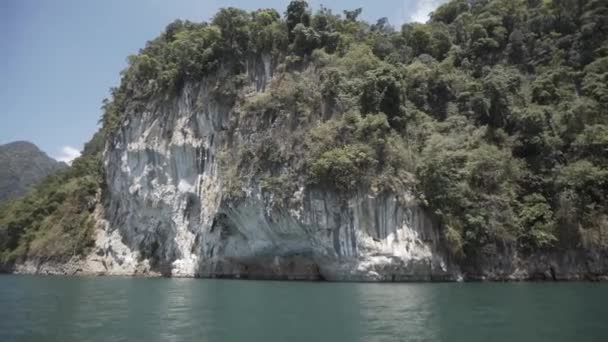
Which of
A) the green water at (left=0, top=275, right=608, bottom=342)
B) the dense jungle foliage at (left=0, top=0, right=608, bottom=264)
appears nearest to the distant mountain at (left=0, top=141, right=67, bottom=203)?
the dense jungle foliage at (left=0, top=0, right=608, bottom=264)

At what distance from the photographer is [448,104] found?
39.1 meters

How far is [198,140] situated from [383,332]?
31.6m

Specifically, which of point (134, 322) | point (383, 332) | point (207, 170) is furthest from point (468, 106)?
point (134, 322)

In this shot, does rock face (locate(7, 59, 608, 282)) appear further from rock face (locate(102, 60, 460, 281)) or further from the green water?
the green water

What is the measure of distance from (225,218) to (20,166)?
129 m

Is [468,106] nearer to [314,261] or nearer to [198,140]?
[314,261]

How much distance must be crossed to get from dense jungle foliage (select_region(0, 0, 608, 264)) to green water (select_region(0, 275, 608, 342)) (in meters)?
7.71

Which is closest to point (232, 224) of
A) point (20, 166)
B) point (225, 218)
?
point (225, 218)

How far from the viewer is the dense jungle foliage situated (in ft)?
103

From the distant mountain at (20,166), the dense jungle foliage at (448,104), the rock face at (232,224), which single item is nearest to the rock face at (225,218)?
the rock face at (232,224)

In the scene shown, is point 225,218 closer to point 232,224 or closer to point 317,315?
point 232,224

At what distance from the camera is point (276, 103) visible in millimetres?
37344

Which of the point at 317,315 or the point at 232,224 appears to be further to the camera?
the point at 232,224

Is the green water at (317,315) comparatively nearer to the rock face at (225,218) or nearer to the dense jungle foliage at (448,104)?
the rock face at (225,218)
